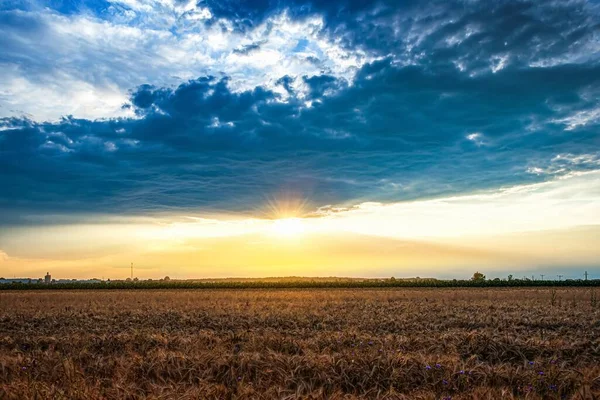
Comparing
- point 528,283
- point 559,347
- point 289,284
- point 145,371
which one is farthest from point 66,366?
point 528,283

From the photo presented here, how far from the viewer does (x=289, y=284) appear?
7388 centimetres

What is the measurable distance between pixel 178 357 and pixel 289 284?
6382 centimetres

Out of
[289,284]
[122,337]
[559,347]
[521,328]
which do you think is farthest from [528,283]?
[122,337]

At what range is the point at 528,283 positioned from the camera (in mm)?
77125

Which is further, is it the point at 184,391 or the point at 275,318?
the point at 275,318

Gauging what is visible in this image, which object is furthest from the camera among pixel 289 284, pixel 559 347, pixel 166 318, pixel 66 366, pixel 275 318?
pixel 289 284

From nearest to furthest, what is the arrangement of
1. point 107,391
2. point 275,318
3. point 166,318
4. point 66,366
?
1. point 107,391
2. point 66,366
3. point 275,318
4. point 166,318

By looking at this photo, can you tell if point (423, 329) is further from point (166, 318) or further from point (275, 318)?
point (166, 318)

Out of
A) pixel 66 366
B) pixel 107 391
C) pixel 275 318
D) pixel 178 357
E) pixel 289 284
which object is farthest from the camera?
pixel 289 284

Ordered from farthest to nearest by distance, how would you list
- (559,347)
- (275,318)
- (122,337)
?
(275,318)
(122,337)
(559,347)

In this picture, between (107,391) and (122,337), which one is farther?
(122,337)

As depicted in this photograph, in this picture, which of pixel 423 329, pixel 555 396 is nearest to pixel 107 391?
pixel 555 396

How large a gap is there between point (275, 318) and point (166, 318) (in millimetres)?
5546

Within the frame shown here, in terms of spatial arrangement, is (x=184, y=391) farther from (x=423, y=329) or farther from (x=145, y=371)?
(x=423, y=329)
